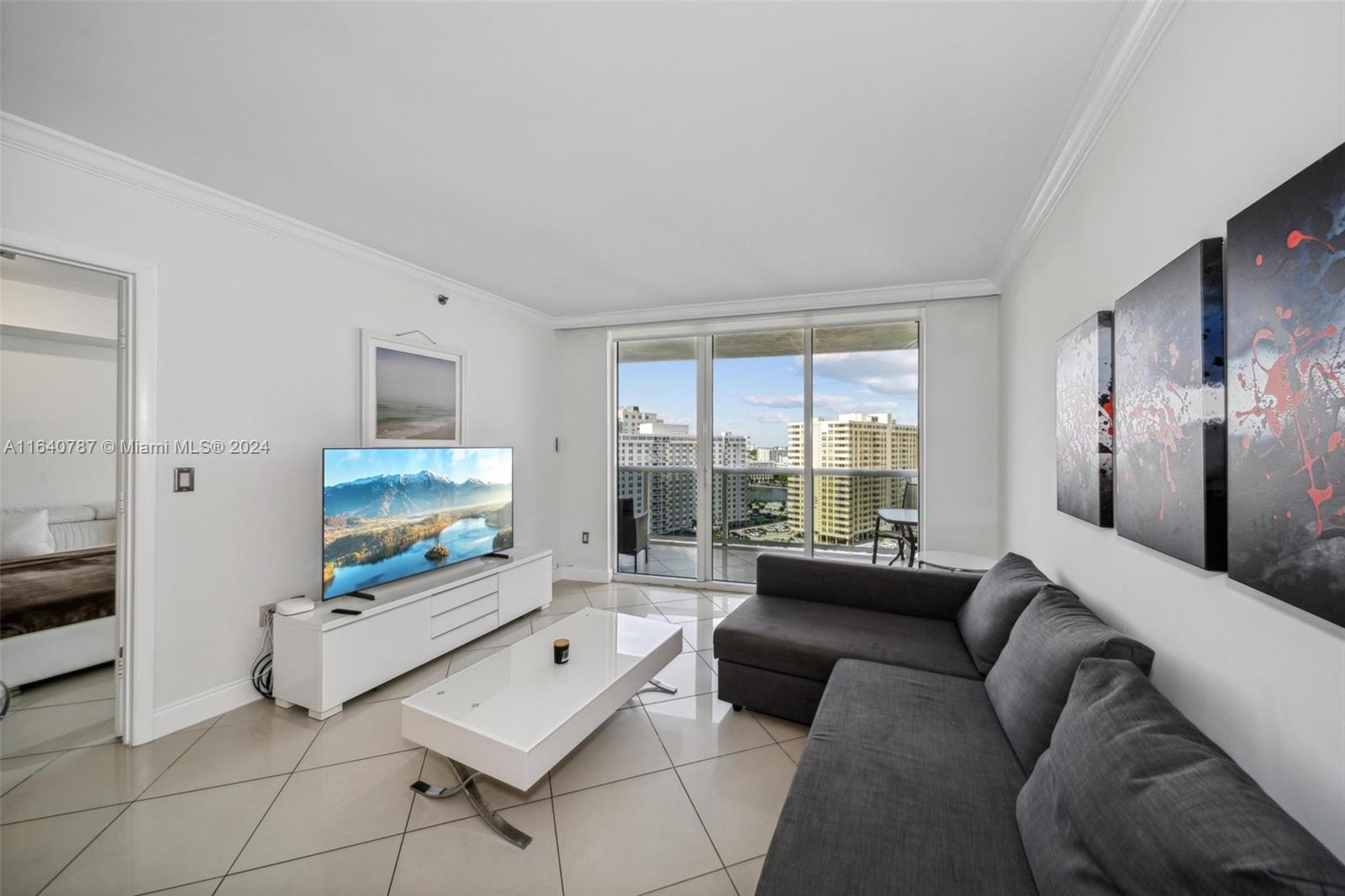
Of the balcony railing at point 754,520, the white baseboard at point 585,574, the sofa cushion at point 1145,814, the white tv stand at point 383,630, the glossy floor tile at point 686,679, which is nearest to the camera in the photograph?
the sofa cushion at point 1145,814

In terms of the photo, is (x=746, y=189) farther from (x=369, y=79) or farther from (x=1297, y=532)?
(x=1297, y=532)

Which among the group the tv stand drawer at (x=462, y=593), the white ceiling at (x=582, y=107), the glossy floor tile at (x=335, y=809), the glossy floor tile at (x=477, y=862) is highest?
the white ceiling at (x=582, y=107)

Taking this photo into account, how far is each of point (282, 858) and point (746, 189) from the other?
3.09 m

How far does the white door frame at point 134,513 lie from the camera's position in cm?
221

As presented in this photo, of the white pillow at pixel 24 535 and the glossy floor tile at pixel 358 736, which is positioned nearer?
the glossy floor tile at pixel 358 736

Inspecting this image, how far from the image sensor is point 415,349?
348 centimetres

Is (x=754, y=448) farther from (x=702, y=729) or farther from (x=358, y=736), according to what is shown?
(x=358, y=736)

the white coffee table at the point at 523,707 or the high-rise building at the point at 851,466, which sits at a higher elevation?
the high-rise building at the point at 851,466

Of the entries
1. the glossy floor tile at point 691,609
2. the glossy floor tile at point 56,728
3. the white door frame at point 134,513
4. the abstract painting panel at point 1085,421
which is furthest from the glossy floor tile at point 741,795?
the glossy floor tile at point 56,728

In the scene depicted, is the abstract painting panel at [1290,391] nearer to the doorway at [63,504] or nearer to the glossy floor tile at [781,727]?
the glossy floor tile at [781,727]

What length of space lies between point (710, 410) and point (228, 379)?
3355 mm

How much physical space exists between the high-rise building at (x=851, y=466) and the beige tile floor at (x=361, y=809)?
227cm

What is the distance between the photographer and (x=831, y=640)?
2357mm

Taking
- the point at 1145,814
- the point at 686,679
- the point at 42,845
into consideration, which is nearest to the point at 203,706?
the point at 42,845
